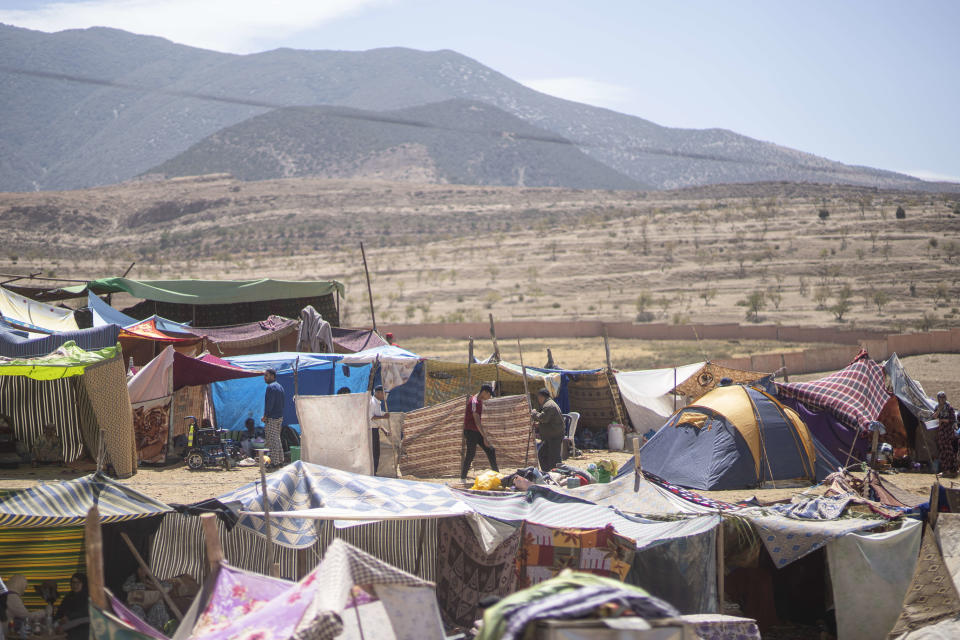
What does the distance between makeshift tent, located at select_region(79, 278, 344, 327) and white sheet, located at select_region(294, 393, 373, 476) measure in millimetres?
10159

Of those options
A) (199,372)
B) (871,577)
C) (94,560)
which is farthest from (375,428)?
(94,560)

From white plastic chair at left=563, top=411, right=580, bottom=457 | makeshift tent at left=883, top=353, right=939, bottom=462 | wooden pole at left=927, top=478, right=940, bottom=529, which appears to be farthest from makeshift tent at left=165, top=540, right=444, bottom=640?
makeshift tent at left=883, top=353, right=939, bottom=462

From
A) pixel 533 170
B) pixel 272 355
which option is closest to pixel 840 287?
pixel 272 355

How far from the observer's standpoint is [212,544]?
681 cm

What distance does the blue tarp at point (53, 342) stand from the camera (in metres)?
16.0

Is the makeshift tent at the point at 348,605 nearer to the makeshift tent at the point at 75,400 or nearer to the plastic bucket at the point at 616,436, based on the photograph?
the makeshift tent at the point at 75,400

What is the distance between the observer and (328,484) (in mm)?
9117

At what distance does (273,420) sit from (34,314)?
8.64 meters

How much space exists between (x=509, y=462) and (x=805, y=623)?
6.00m

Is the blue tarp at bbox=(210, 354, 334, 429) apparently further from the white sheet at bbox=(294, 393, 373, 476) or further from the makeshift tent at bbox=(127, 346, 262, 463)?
the white sheet at bbox=(294, 393, 373, 476)

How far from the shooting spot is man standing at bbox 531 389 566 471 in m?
14.6

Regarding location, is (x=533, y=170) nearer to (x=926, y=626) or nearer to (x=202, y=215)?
(x=202, y=215)

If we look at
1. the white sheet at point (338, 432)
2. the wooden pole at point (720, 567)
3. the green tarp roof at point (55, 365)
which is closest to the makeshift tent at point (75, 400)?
the green tarp roof at point (55, 365)

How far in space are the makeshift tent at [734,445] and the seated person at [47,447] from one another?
8742 mm
